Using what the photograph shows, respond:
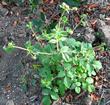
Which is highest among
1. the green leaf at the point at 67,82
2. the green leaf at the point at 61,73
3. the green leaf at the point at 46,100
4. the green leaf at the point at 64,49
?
the green leaf at the point at 64,49

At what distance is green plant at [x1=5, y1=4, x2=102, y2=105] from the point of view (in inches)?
93.8

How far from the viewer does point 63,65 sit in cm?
242

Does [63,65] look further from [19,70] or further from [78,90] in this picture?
[19,70]

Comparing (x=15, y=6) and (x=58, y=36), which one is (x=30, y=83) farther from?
(x=15, y=6)

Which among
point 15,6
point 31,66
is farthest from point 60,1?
point 31,66

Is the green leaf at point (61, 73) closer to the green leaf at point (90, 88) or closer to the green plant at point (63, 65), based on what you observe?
the green plant at point (63, 65)

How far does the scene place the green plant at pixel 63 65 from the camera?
2383 mm

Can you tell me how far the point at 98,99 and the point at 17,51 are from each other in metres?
0.76

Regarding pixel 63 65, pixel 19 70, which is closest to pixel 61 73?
pixel 63 65

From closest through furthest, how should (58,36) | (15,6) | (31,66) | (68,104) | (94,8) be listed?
(58,36) → (68,104) → (31,66) → (94,8) → (15,6)

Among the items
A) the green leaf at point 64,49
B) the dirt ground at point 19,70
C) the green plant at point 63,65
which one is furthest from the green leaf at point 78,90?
the green leaf at point 64,49

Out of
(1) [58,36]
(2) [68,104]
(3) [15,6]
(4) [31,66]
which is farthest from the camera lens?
(3) [15,6]

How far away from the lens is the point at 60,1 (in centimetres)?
312

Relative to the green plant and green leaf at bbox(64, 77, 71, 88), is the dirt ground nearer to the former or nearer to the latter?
the green plant
